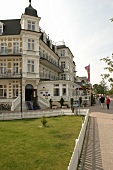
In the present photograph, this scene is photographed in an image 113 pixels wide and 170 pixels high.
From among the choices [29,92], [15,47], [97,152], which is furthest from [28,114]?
[15,47]

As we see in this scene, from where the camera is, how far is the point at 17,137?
10.9m

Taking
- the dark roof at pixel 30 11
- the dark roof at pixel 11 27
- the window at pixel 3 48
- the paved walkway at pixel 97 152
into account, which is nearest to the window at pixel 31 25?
the dark roof at pixel 30 11

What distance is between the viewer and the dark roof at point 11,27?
3303 centimetres

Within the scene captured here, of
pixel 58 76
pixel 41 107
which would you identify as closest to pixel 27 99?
pixel 41 107

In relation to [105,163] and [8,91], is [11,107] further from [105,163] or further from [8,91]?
[105,163]

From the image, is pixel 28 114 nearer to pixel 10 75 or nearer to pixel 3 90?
pixel 10 75

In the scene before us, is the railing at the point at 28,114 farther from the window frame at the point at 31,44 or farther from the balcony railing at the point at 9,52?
the window frame at the point at 31,44

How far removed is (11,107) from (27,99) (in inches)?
213

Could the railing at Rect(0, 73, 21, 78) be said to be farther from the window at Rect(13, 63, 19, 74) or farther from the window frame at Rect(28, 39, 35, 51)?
the window frame at Rect(28, 39, 35, 51)

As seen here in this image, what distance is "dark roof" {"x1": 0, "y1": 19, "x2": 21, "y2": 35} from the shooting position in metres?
33.0

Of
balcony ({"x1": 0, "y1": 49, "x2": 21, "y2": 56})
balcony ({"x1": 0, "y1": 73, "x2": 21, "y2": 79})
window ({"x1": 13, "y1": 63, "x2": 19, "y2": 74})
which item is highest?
balcony ({"x1": 0, "y1": 49, "x2": 21, "y2": 56})

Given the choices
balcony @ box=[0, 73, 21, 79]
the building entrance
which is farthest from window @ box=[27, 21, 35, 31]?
the building entrance

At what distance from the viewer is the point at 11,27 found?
34.2 metres

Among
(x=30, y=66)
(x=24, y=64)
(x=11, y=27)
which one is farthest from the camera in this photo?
(x=11, y=27)
